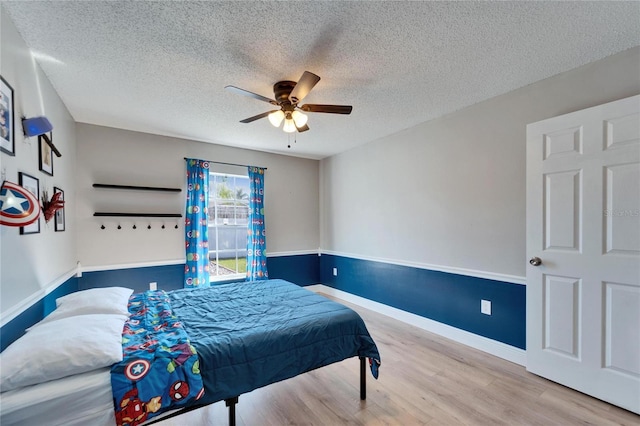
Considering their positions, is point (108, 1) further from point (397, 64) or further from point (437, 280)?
point (437, 280)

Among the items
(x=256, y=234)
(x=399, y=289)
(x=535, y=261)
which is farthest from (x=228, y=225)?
(x=535, y=261)

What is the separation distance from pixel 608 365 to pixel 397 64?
2.72 meters

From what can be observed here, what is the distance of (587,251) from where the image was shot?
2100mm

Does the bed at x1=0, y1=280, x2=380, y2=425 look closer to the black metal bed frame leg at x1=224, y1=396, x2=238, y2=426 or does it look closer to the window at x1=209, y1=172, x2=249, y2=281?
the black metal bed frame leg at x1=224, y1=396, x2=238, y2=426

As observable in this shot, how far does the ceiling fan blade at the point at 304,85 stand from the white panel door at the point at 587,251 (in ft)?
6.52

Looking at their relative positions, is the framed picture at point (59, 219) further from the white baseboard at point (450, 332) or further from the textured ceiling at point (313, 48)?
the white baseboard at point (450, 332)

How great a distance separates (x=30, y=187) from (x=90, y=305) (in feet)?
2.87

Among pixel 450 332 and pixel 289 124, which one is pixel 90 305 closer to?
pixel 289 124

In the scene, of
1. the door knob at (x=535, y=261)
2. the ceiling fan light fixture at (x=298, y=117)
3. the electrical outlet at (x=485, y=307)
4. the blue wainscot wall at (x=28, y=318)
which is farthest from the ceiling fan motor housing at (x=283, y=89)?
the electrical outlet at (x=485, y=307)

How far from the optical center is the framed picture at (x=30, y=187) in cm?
168

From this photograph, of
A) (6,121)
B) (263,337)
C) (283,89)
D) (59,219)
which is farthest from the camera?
(59,219)

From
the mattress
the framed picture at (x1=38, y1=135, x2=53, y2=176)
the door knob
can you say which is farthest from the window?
the door knob

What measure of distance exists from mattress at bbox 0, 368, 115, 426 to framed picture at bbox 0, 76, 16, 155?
1217 millimetres

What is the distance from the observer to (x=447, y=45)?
6.21ft
